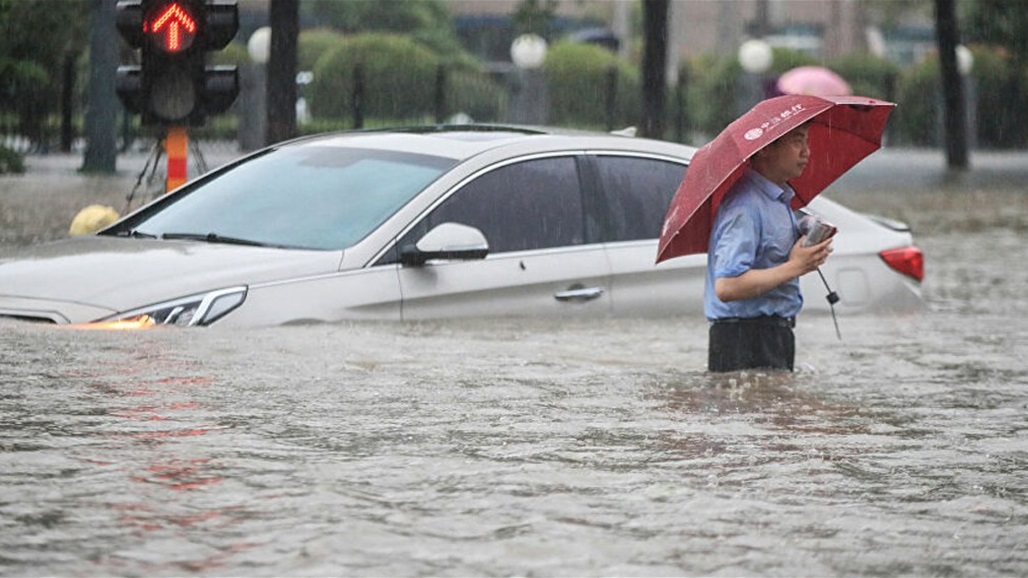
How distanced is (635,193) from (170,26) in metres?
4.15

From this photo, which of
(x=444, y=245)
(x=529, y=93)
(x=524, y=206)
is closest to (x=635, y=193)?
(x=524, y=206)

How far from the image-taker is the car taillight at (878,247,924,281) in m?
11.7

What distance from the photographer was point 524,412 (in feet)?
26.2

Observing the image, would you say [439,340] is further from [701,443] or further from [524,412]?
[701,443]

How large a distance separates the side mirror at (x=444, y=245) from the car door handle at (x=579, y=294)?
690 mm

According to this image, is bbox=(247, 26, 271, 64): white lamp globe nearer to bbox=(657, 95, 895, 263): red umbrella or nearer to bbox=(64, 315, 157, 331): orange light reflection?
bbox=(657, 95, 895, 263): red umbrella

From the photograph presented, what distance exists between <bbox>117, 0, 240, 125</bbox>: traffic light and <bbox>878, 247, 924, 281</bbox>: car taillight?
174 inches

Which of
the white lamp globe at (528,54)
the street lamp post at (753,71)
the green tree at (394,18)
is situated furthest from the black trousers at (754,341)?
the green tree at (394,18)

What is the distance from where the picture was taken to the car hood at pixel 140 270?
9.14 meters

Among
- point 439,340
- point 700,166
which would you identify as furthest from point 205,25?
point 700,166

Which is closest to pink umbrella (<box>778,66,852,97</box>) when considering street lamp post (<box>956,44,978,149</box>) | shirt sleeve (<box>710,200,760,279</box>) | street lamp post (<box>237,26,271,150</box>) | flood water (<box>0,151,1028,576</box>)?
street lamp post (<box>956,44,978,149</box>)

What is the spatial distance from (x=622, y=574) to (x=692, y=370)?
173 inches

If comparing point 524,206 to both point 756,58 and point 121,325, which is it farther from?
point 756,58

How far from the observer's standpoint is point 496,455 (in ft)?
22.8
